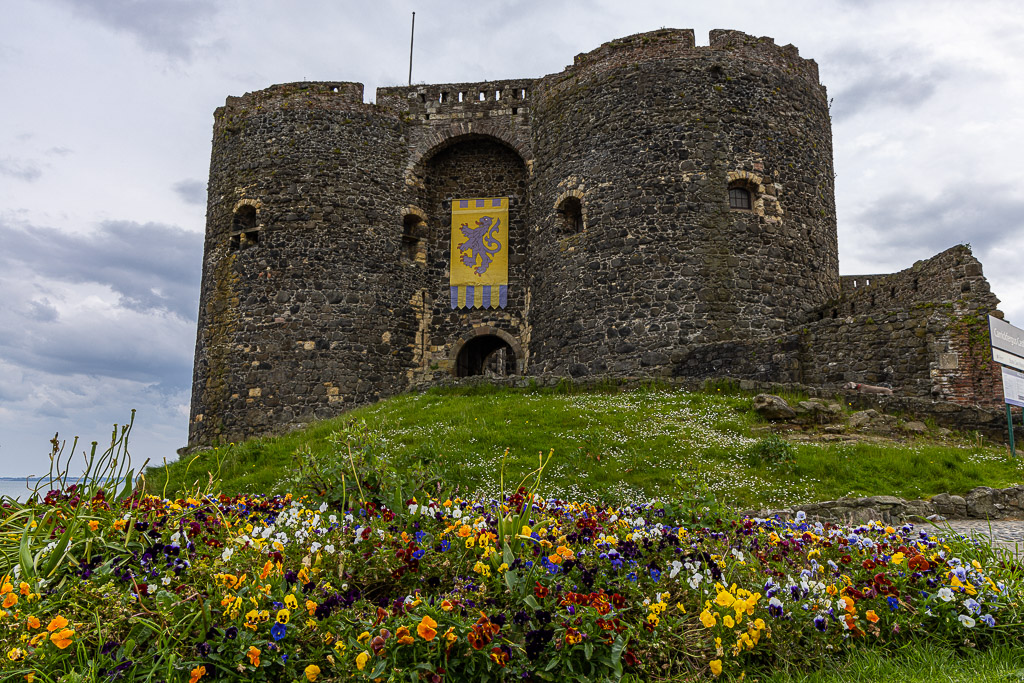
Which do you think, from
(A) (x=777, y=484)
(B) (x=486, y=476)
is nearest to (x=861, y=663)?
(A) (x=777, y=484)

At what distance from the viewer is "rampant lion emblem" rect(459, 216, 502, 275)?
65.8 feet

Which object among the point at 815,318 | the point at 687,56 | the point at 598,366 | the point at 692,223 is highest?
the point at 687,56

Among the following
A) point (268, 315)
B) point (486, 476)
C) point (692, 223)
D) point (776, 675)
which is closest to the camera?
point (776, 675)

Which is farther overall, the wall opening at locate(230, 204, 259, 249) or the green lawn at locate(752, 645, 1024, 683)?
the wall opening at locate(230, 204, 259, 249)

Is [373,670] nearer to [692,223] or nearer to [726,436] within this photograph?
[726,436]

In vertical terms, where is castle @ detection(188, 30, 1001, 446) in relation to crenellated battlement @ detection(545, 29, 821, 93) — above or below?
below

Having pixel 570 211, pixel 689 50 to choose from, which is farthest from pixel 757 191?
pixel 570 211

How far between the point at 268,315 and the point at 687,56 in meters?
11.7

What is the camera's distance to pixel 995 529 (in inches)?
257

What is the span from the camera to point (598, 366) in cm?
1628

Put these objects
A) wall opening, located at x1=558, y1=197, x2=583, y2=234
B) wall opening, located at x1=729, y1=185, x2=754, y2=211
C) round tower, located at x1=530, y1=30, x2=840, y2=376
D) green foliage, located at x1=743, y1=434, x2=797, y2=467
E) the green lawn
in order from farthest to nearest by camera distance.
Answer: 1. wall opening, located at x1=558, y1=197, x2=583, y2=234
2. wall opening, located at x1=729, y1=185, x2=754, y2=211
3. round tower, located at x1=530, y1=30, x2=840, y2=376
4. green foliage, located at x1=743, y1=434, x2=797, y2=467
5. the green lawn

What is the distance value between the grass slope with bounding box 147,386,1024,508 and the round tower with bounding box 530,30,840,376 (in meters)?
3.42

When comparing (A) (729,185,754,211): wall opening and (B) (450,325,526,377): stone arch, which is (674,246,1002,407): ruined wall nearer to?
(A) (729,185,754,211): wall opening

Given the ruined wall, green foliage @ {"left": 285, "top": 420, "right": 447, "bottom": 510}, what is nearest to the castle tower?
the ruined wall
